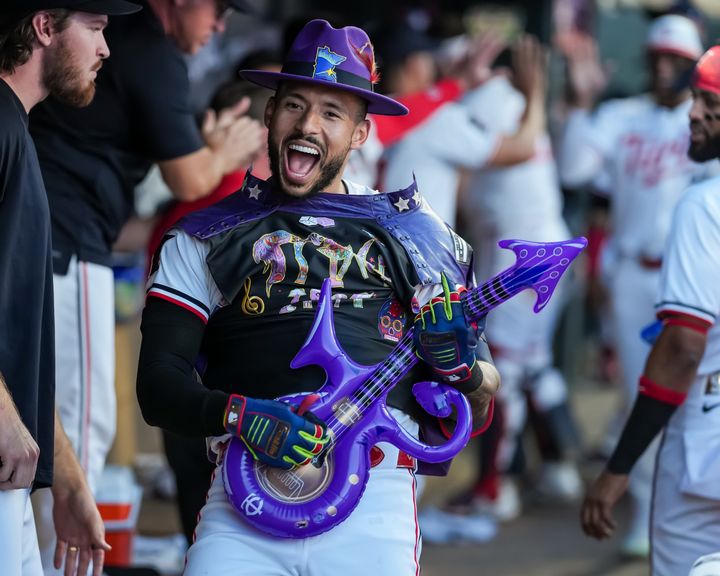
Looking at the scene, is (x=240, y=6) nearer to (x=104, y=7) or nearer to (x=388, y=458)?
(x=104, y=7)

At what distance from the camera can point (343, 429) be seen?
2850 mm

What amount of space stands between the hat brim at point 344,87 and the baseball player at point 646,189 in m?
3.18

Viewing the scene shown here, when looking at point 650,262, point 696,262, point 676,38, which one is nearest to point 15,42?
point 696,262

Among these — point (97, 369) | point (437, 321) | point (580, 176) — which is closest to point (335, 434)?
point (437, 321)

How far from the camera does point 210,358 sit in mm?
3119

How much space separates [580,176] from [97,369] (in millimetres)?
4120

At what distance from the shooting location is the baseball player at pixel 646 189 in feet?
20.2

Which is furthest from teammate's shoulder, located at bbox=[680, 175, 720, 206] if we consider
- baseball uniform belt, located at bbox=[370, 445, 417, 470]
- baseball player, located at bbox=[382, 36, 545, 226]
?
baseball player, located at bbox=[382, 36, 545, 226]

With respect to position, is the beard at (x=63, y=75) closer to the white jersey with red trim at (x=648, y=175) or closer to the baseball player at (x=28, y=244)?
the baseball player at (x=28, y=244)

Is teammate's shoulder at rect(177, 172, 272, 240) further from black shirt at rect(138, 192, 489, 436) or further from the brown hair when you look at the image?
the brown hair

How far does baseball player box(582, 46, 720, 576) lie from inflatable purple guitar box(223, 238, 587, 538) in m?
0.90

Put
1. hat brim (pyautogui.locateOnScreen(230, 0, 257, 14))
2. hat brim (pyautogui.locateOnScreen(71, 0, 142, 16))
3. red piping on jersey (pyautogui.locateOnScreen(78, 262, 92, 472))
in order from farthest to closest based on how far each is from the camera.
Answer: hat brim (pyautogui.locateOnScreen(230, 0, 257, 14)), red piping on jersey (pyautogui.locateOnScreen(78, 262, 92, 472)), hat brim (pyautogui.locateOnScreen(71, 0, 142, 16))

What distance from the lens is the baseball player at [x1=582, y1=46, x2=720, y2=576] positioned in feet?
12.0

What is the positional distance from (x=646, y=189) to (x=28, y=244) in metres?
4.17
